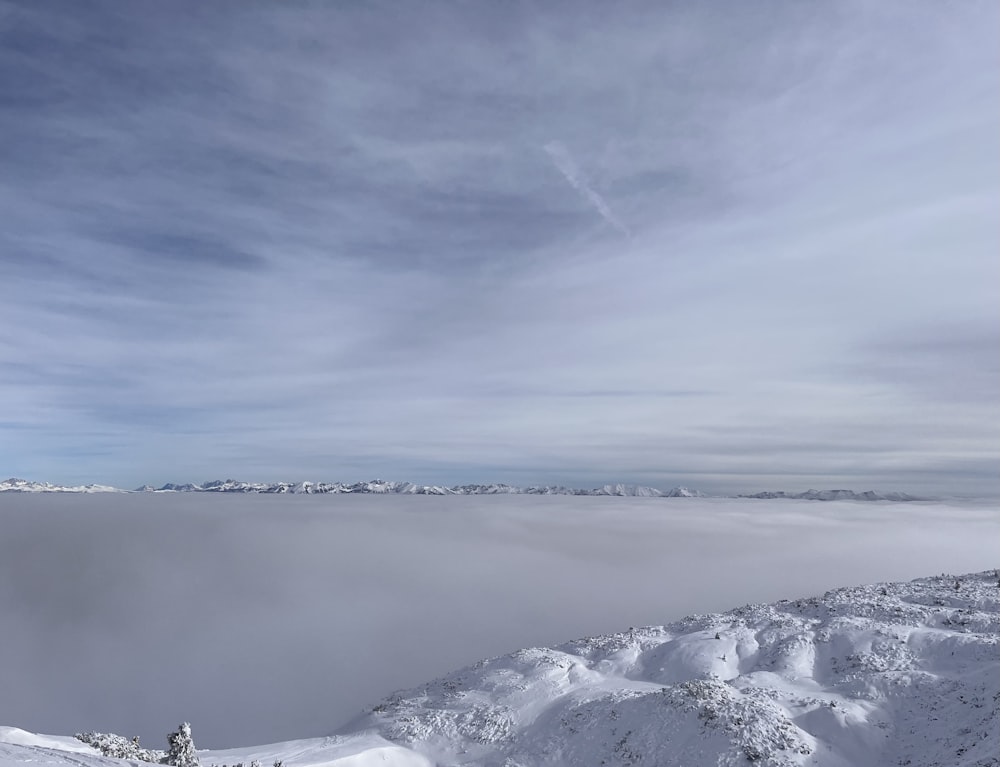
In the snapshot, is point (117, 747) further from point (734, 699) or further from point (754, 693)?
point (754, 693)

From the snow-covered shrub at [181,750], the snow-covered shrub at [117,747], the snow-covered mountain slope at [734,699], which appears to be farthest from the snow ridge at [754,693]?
the snow-covered shrub at [117,747]

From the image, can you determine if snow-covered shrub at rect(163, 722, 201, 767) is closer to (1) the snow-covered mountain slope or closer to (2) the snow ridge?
(1) the snow-covered mountain slope

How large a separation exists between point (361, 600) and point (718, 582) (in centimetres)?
9002

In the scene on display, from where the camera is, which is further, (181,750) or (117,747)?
(117,747)

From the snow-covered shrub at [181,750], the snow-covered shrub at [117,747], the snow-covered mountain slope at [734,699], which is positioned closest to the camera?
the snow-covered shrub at [181,750]

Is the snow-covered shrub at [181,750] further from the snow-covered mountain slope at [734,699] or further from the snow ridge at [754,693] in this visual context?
the snow ridge at [754,693]

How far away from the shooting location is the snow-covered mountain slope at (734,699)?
69.2 feet

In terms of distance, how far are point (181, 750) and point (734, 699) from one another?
72.6 feet

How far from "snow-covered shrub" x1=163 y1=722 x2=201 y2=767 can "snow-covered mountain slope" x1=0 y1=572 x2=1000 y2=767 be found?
2706 millimetres

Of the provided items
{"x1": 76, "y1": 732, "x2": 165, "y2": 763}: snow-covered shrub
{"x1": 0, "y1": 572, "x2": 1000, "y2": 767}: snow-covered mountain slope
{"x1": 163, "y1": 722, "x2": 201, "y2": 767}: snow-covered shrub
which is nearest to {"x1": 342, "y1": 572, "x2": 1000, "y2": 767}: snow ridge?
{"x1": 0, "y1": 572, "x2": 1000, "y2": 767}: snow-covered mountain slope

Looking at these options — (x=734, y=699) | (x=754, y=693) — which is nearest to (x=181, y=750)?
(x=734, y=699)

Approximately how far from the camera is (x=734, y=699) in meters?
23.4

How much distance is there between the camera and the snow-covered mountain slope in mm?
21078

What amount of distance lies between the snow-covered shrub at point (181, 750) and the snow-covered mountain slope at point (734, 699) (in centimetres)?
271
